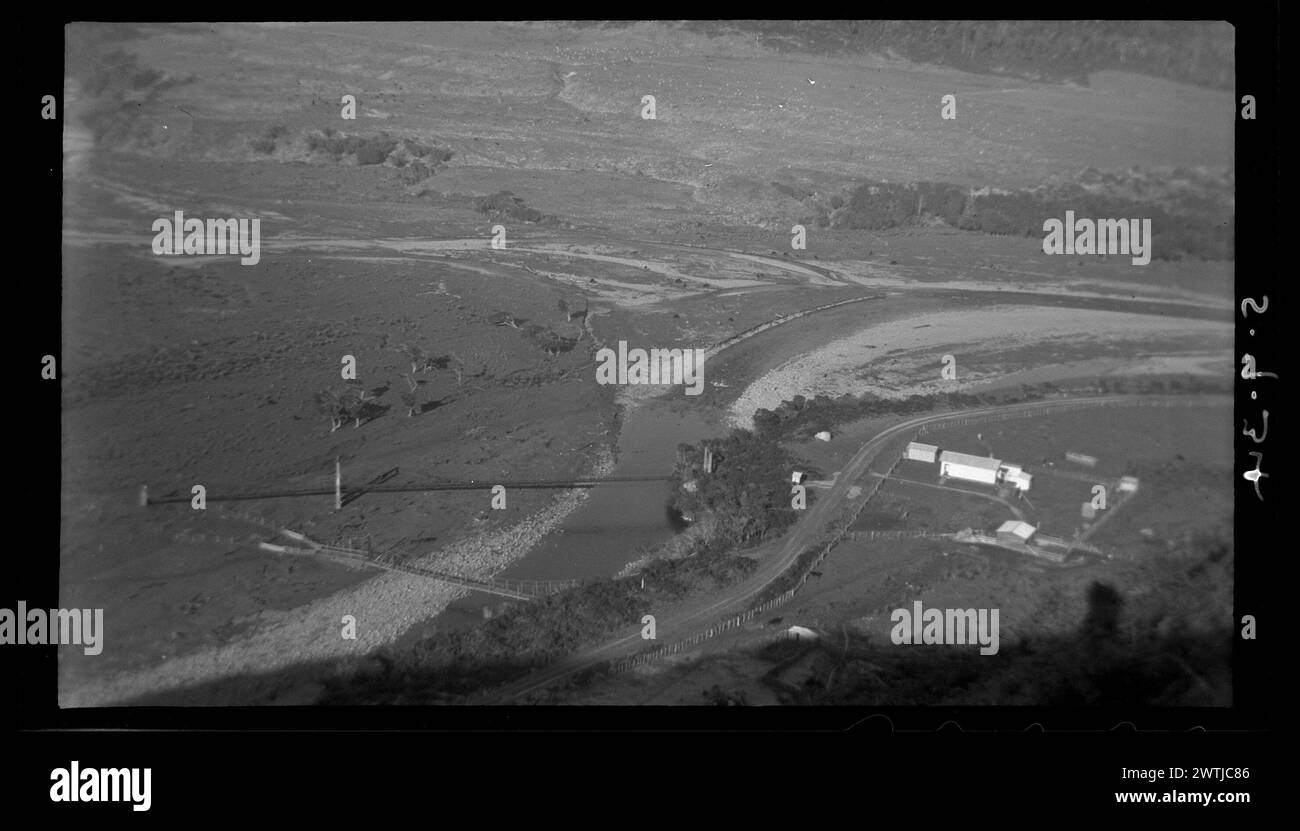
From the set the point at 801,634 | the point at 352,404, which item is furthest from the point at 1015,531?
the point at 352,404

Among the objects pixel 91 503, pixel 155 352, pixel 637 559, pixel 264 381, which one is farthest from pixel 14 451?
pixel 637 559

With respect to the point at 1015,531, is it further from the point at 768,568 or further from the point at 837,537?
the point at 768,568

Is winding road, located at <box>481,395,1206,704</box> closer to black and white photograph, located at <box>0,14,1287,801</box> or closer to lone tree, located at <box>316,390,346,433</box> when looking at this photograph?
black and white photograph, located at <box>0,14,1287,801</box>

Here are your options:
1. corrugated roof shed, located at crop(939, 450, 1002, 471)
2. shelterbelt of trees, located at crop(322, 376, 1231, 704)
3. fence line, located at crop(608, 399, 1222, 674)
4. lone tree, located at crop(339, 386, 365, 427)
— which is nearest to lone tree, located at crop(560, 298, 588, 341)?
shelterbelt of trees, located at crop(322, 376, 1231, 704)

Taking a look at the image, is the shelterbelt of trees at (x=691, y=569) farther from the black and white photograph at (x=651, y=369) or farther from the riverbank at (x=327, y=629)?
the riverbank at (x=327, y=629)

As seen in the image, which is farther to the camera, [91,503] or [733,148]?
[733,148]

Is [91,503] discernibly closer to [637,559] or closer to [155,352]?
[155,352]
